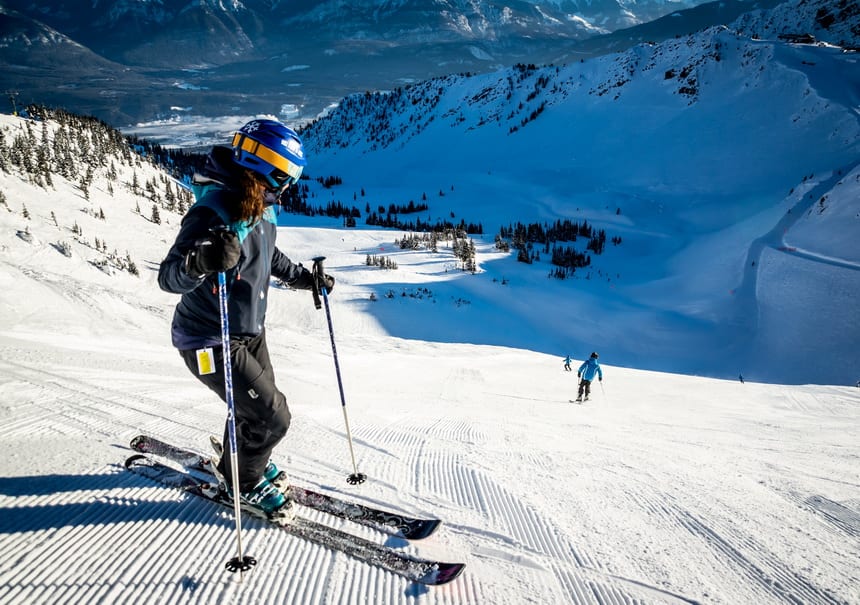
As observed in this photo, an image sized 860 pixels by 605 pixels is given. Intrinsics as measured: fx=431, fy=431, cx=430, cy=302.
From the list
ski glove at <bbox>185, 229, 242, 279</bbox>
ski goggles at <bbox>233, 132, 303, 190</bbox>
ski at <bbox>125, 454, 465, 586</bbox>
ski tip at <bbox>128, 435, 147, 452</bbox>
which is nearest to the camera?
ski glove at <bbox>185, 229, 242, 279</bbox>

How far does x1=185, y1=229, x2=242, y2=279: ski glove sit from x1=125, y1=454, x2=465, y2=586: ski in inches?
61.6

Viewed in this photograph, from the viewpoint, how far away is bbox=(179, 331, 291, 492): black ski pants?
8.16ft

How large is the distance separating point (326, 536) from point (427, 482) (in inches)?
42.2

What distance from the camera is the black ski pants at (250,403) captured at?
8.16 ft

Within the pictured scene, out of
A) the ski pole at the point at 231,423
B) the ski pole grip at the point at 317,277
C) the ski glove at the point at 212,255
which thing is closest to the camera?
the ski glove at the point at 212,255

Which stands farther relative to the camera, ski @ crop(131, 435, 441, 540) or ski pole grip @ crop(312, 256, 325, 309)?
ski pole grip @ crop(312, 256, 325, 309)

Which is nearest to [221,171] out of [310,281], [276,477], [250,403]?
[310,281]

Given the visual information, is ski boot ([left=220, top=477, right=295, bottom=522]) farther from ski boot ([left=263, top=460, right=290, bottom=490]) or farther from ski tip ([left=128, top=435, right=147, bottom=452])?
ski tip ([left=128, top=435, right=147, bottom=452])

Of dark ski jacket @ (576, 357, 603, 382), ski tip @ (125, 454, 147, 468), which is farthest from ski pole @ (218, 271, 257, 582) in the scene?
dark ski jacket @ (576, 357, 603, 382)

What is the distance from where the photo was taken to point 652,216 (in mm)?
39812

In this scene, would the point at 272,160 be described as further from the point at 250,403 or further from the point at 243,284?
the point at 250,403

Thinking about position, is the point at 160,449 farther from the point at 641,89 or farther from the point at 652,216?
the point at 641,89

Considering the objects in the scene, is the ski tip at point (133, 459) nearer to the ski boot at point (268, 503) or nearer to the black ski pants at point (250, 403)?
the black ski pants at point (250, 403)

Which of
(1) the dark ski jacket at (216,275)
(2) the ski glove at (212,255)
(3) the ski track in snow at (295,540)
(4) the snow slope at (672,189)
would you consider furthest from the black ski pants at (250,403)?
(4) the snow slope at (672,189)
